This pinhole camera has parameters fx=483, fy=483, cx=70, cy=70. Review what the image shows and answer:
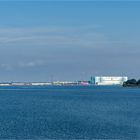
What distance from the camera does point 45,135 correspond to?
47.3 metres

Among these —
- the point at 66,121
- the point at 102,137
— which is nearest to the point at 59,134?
the point at 102,137

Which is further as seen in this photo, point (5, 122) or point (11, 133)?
point (5, 122)

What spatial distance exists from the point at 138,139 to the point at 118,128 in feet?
27.9

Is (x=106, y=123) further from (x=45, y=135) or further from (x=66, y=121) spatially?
(x=45, y=135)

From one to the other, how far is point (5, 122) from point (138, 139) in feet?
69.0

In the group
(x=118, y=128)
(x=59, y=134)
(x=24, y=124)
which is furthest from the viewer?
(x=24, y=124)

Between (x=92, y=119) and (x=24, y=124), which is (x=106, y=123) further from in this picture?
(x=24, y=124)

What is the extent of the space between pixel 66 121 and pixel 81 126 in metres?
6.13

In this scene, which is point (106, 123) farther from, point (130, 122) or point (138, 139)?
point (138, 139)

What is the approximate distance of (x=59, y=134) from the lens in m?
48.1

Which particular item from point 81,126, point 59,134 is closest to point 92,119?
point 81,126

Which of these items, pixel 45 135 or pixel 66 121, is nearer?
pixel 45 135

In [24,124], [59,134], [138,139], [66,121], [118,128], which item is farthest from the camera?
[66,121]

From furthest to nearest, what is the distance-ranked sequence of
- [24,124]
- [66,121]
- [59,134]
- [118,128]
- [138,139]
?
[66,121]
[24,124]
[118,128]
[59,134]
[138,139]
